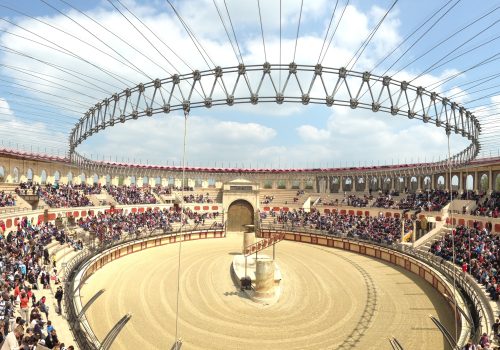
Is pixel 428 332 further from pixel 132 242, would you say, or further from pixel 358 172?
pixel 358 172

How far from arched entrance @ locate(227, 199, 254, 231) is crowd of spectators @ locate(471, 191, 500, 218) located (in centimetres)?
3566

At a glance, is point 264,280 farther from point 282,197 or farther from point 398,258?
point 282,197

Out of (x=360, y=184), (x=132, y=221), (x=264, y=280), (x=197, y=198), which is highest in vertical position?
(x=360, y=184)

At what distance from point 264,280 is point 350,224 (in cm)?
2929

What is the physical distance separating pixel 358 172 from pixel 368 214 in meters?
16.1

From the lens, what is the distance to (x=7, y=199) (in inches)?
1581

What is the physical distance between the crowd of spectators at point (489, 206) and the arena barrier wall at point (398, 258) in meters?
10.7

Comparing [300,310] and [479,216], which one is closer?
[300,310]

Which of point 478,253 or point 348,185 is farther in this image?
point 348,185

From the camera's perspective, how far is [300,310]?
25.1 metres

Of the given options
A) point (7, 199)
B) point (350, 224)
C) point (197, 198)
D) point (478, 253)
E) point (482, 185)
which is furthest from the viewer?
point (197, 198)

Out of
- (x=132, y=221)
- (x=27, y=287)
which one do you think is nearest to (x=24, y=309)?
(x=27, y=287)

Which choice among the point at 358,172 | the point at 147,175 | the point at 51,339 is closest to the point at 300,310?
the point at 51,339

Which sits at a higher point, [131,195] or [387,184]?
[387,184]
